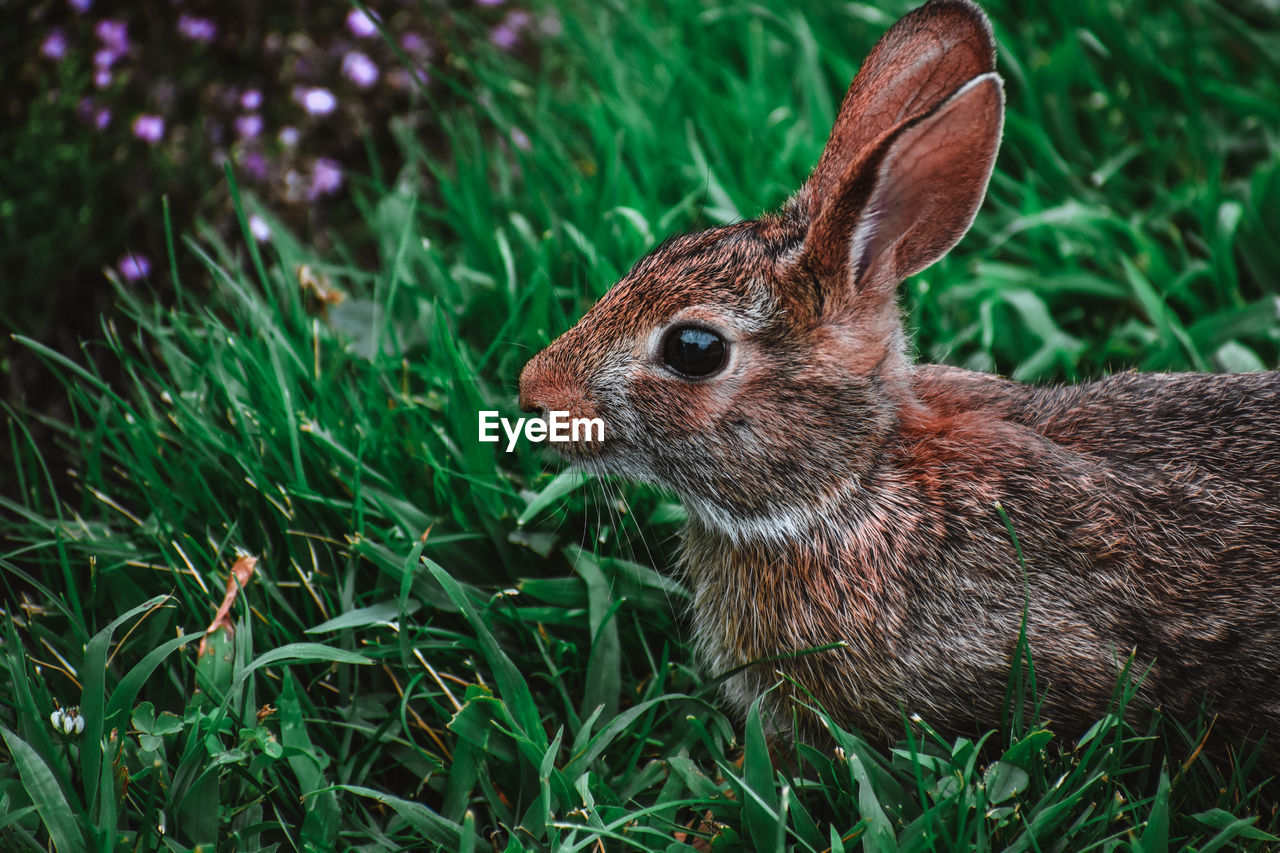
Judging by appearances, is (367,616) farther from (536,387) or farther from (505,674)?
(536,387)

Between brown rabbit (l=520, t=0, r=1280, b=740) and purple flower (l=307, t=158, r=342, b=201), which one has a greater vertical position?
purple flower (l=307, t=158, r=342, b=201)

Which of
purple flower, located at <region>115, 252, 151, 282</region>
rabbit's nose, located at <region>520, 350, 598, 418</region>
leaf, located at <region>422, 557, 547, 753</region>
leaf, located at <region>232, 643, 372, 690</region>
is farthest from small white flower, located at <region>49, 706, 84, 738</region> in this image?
purple flower, located at <region>115, 252, 151, 282</region>

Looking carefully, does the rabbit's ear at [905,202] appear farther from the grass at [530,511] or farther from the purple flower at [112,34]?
the purple flower at [112,34]

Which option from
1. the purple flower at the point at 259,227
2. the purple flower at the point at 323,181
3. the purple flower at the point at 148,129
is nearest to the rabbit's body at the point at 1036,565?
the purple flower at the point at 259,227

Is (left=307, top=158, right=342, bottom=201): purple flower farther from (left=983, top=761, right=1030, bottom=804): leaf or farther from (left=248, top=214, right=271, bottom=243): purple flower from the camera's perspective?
(left=983, top=761, right=1030, bottom=804): leaf

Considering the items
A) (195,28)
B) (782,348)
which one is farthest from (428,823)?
(195,28)

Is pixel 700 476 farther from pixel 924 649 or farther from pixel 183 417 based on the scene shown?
pixel 183 417
